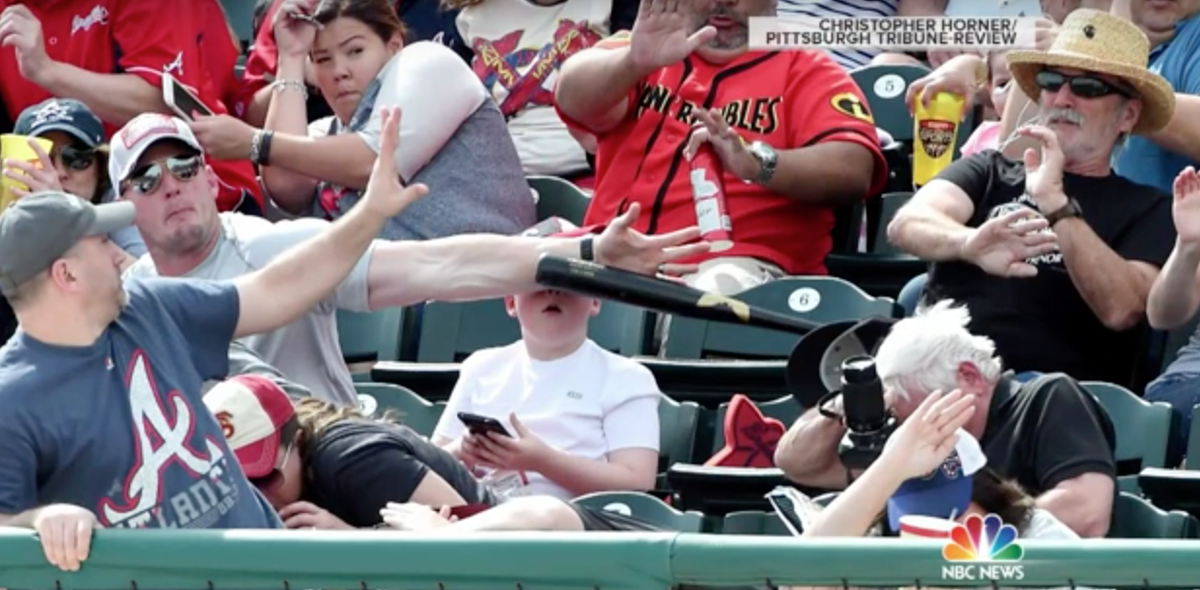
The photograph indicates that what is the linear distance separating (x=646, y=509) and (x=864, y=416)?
2.27ft

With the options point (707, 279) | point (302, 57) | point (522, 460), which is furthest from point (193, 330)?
point (302, 57)

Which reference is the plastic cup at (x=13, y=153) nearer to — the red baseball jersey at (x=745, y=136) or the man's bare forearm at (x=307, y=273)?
the red baseball jersey at (x=745, y=136)

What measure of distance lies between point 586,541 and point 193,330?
1.23 metres

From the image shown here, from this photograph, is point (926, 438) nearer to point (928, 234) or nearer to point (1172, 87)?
point (928, 234)

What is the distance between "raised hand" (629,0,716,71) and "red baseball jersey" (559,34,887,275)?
0.28 meters

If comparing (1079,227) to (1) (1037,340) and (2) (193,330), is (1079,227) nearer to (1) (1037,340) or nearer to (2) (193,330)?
(1) (1037,340)

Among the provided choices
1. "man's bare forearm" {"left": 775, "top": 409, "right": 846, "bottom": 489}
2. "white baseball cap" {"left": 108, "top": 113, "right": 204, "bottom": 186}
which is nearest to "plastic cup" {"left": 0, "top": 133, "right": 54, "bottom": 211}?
"white baseball cap" {"left": 108, "top": 113, "right": 204, "bottom": 186}

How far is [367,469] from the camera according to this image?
478 cm

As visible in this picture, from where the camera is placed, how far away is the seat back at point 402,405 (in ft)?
19.2

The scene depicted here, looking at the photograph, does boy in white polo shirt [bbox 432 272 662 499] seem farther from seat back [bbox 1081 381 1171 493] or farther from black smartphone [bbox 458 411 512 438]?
seat back [bbox 1081 381 1171 493]

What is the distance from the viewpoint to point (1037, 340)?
18.8 feet

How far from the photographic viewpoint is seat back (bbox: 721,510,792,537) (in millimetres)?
4887

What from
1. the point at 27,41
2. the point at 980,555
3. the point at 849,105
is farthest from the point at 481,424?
the point at 27,41

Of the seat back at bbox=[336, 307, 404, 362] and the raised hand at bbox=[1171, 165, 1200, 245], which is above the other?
the raised hand at bbox=[1171, 165, 1200, 245]
